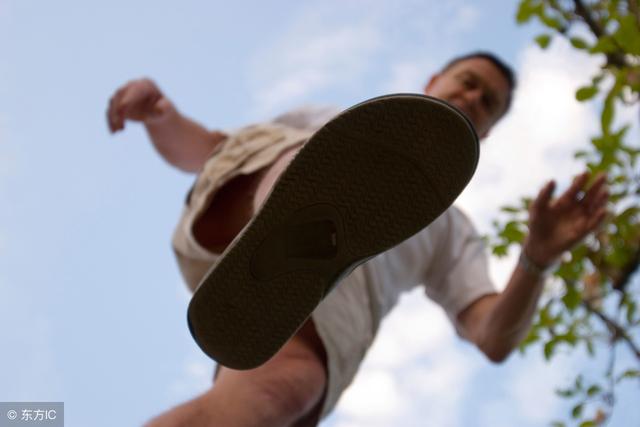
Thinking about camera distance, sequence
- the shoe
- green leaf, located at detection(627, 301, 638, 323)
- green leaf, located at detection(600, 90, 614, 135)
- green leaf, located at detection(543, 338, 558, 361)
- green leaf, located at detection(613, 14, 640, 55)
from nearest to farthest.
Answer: the shoe
green leaf, located at detection(613, 14, 640, 55)
green leaf, located at detection(600, 90, 614, 135)
green leaf, located at detection(543, 338, 558, 361)
green leaf, located at detection(627, 301, 638, 323)

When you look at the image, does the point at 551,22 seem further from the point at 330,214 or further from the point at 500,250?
the point at 330,214

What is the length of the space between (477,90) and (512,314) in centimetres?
66

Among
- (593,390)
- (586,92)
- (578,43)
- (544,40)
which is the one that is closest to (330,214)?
(586,92)

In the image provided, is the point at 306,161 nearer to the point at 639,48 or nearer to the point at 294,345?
the point at 294,345

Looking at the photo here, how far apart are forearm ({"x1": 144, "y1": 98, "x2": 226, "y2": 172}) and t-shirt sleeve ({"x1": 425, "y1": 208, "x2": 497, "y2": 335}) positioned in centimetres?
67

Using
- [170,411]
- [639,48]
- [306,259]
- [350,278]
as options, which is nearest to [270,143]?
[350,278]

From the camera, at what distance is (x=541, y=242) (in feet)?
4.66

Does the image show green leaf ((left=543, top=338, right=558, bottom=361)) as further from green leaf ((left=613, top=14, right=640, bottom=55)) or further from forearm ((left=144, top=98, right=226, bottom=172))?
forearm ((left=144, top=98, right=226, bottom=172))

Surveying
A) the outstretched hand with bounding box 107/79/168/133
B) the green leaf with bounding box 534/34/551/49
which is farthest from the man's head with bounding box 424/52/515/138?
the outstretched hand with bounding box 107/79/168/133

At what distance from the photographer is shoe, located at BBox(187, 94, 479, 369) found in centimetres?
89

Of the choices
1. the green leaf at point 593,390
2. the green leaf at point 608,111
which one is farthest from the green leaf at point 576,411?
the green leaf at point 608,111

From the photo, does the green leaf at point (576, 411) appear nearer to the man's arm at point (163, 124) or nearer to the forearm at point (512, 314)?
the forearm at point (512, 314)

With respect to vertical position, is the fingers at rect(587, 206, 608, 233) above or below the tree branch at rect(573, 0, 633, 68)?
below

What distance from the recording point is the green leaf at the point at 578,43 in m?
A: 1.48
